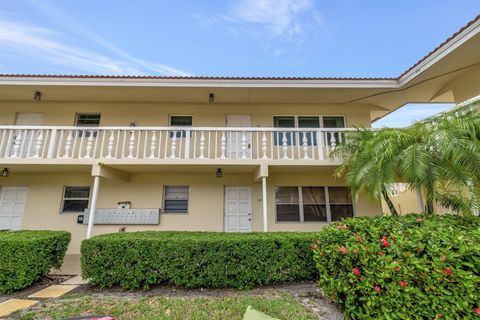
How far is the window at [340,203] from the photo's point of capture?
888 cm

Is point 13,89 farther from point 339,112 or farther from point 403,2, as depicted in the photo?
point 403,2

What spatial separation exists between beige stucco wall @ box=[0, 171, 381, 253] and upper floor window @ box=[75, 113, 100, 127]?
207 centimetres

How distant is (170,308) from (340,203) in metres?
7.01

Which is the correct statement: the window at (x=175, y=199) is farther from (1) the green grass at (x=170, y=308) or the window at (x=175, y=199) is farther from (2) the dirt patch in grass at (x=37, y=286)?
(1) the green grass at (x=170, y=308)

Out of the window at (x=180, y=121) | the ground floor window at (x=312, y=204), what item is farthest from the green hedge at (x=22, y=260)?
the ground floor window at (x=312, y=204)

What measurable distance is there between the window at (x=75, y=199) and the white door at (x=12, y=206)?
147 cm

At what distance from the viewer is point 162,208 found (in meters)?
8.74

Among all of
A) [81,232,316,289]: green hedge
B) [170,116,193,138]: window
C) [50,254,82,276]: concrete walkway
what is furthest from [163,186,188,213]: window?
[81,232,316,289]: green hedge

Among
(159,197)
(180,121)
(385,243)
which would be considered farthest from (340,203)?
(180,121)

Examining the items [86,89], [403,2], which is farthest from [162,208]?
[403,2]

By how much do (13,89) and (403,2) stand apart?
50.6ft

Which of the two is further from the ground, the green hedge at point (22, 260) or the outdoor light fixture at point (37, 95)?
the outdoor light fixture at point (37, 95)

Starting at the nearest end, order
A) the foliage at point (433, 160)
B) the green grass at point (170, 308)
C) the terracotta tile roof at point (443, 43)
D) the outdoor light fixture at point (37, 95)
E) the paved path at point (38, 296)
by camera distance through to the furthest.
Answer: the green grass at point (170, 308), the paved path at point (38, 296), the foliage at point (433, 160), the terracotta tile roof at point (443, 43), the outdoor light fixture at point (37, 95)

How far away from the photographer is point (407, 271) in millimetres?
2777
